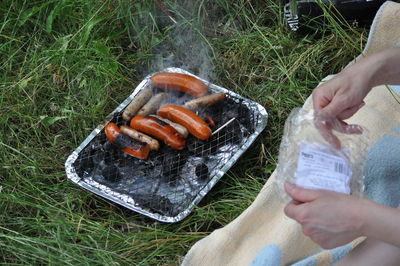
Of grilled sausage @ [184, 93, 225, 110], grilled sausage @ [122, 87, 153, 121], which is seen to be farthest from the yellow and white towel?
grilled sausage @ [122, 87, 153, 121]

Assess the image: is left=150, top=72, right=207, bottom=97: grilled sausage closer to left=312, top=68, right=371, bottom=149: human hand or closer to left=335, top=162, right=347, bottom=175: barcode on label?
left=312, top=68, right=371, bottom=149: human hand

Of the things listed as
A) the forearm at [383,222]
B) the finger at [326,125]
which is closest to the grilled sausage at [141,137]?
the finger at [326,125]

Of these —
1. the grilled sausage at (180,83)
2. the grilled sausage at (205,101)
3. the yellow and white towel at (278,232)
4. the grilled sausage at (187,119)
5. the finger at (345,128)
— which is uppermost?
the finger at (345,128)

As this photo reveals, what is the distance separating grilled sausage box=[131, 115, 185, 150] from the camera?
8.93 feet

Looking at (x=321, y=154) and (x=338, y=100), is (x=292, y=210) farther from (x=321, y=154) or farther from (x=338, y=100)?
(x=338, y=100)

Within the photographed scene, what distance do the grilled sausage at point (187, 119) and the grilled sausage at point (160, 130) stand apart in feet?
0.22

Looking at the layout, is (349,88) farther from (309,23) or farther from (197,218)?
(309,23)

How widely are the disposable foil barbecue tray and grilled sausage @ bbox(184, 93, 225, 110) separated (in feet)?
0.13

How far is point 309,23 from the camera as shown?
3.18 meters

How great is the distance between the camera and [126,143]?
108 inches

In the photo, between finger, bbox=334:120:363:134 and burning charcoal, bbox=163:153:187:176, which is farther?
burning charcoal, bbox=163:153:187:176

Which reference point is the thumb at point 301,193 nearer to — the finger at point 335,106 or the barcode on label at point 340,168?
the barcode on label at point 340,168

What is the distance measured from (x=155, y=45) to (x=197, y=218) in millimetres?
1252

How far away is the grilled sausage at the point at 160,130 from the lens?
8.93 ft
